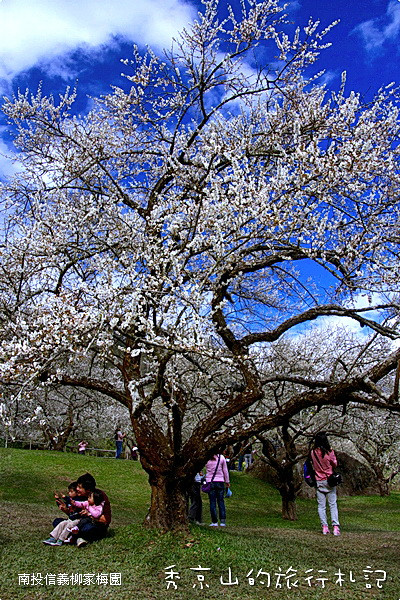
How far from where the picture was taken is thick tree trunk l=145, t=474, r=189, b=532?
639 centimetres

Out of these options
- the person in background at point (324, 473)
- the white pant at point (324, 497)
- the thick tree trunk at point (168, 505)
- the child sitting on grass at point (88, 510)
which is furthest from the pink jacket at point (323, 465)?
the child sitting on grass at point (88, 510)

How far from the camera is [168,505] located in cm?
650

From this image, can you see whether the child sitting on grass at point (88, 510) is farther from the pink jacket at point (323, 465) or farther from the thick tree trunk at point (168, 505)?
the pink jacket at point (323, 465)

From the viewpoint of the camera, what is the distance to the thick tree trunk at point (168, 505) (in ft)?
21.0

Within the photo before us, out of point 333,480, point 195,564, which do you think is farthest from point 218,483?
point 195,564

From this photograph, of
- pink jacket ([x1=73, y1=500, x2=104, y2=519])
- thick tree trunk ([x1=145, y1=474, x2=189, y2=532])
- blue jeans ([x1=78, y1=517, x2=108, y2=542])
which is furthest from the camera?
thick tree trunk ([x1=145, y1=474, x2=189, y2=532])

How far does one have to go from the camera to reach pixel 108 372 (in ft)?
51.4

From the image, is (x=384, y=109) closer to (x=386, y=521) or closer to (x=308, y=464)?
(x=308, y=464)

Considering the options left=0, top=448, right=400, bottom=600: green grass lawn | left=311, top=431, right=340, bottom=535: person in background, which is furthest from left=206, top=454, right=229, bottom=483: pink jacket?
left=311, top=431, right=340, bottom=535: person in background

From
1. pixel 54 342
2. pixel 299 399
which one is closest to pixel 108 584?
pixel 54 342

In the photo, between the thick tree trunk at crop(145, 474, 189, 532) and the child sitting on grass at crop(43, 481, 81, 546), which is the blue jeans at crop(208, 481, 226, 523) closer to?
the thick tree trunk at crop(145, 474, 189, 532)

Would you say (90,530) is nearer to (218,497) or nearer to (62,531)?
(62,531)

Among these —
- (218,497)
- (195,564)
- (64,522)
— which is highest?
(64,522)

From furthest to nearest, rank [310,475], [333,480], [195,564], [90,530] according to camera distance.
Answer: [310,475]
[333,480]
[90,530]
[195,564]
